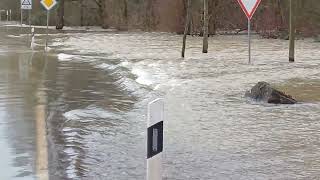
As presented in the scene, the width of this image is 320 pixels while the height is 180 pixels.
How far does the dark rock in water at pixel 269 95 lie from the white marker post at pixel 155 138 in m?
7.46

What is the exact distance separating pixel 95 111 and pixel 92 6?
52.6 metres

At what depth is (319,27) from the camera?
37.5m

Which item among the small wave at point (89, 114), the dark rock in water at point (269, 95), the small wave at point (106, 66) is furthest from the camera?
the small wave at point (106, 66)

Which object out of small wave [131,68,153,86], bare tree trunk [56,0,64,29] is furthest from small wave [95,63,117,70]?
bare tree trunk [56,0,64,29]

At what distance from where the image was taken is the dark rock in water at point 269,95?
12.2m

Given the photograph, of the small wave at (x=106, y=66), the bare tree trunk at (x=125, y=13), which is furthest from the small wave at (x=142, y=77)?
the bare tree trunk at (x=125, y=13)

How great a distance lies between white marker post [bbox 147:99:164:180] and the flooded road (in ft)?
6.14

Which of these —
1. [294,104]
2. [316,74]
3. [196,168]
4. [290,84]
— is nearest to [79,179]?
[196,168]

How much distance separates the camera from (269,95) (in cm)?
1232

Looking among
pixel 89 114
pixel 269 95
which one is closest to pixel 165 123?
pixel 89 114

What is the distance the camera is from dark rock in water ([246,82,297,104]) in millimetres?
12195

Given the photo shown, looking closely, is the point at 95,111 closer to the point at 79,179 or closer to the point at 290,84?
the point at 79,179

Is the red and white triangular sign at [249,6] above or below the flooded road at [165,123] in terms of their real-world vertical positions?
above

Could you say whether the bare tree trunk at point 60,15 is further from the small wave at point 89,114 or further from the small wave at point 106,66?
the small wave at point 89,114
